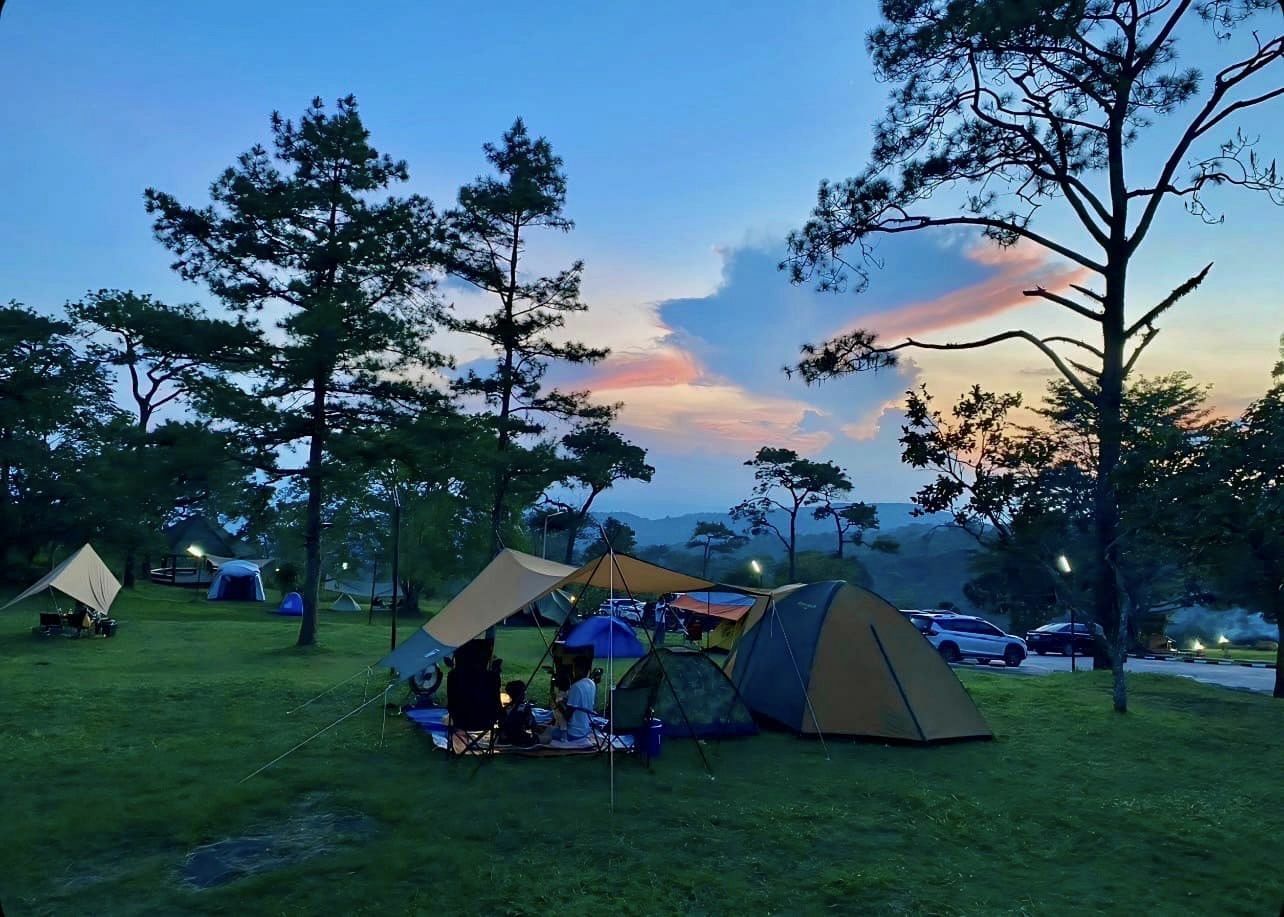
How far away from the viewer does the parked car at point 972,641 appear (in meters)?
24.6

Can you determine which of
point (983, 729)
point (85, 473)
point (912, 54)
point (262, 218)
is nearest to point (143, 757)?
point (983, 729)

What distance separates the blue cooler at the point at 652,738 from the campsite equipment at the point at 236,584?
3714 centimetres

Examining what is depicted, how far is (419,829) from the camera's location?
7027mm

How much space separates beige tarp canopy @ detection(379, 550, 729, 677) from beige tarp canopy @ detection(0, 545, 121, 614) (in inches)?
583

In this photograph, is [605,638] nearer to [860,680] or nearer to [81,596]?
[860,680]

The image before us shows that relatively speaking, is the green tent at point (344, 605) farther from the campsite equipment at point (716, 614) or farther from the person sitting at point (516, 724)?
the person sitting at point (516, 724)

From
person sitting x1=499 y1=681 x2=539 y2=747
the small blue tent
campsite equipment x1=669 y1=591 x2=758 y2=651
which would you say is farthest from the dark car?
person sitting x1=499 y1=681 x2=539 y2=747

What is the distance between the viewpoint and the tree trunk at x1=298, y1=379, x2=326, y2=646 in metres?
20.8

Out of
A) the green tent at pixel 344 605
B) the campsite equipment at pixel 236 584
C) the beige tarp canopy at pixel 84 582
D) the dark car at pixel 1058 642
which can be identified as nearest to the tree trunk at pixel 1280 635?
the dark car at pixel 1058 642

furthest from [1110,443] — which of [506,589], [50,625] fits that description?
[50,625]

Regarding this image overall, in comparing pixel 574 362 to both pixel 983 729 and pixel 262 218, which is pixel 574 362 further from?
pixel 983 729

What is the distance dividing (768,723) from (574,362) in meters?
17.9

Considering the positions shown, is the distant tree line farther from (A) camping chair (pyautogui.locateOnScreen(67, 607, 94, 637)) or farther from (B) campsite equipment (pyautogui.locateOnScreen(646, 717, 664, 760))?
(B) campsite equipment (pyautogui.locateOnScreen(646, 717, 664, 760))

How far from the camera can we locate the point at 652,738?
31.6 ft
